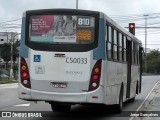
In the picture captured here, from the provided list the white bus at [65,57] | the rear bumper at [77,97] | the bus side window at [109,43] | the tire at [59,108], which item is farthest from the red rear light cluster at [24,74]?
the tire at [59,108]

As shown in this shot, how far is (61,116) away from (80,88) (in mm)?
2487

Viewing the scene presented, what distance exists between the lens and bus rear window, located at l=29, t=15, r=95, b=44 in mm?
12469

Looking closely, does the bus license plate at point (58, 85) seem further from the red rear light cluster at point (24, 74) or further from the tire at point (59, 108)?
the tire at point (59, 108)

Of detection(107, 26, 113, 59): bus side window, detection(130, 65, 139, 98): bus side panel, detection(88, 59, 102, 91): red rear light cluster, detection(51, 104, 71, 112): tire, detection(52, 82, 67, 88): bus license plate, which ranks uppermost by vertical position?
detection(107, 26, 113, 59): bus side window

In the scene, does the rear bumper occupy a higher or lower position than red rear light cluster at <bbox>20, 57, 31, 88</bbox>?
lower

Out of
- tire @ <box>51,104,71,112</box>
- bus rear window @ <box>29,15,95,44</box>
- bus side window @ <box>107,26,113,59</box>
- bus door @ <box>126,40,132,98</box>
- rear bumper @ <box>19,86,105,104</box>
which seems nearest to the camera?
rear bumper @ <box>19,86,105,104</box>

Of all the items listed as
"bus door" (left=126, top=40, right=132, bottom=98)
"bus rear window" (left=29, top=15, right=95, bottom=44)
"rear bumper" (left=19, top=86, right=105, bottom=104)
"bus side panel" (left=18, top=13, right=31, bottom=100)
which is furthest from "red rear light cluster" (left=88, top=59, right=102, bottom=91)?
"bus door" (left=126, top=40, right=132, bottom=98)

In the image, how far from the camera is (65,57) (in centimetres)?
1235

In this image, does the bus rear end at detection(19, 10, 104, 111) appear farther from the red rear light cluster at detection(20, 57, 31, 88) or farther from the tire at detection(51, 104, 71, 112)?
the tire at detection(51, 104, 71, 112)

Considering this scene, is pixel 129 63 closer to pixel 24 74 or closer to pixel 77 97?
pixel 77 97

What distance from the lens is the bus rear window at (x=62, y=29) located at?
40.9ft

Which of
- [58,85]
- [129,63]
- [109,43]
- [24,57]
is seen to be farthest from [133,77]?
[24,57]

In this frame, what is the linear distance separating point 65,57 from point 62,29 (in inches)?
32.6

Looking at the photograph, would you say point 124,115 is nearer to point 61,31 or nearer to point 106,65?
point 106,65
